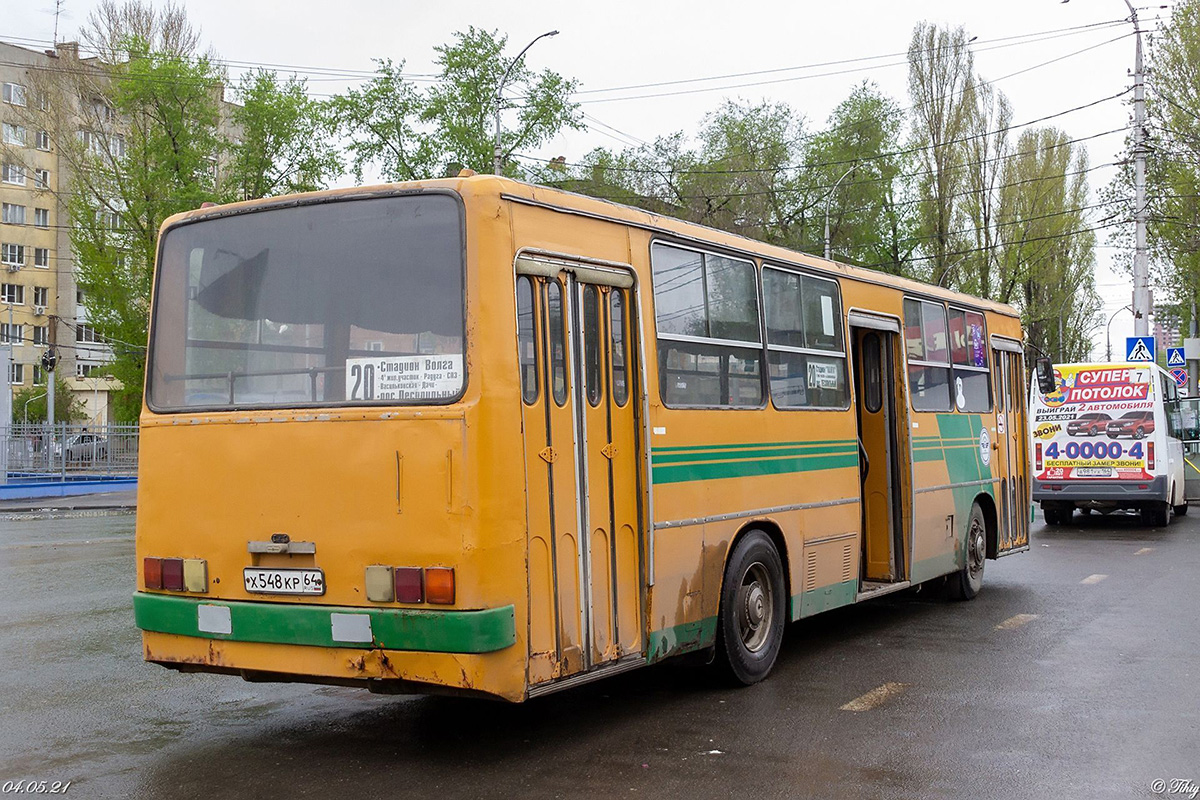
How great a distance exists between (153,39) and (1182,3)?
36613 mm

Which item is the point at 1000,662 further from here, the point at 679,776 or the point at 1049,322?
the point at 1049,322

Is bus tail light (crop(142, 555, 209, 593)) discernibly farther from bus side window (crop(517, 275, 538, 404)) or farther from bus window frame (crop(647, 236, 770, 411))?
bus window frame (crop(647, 236, 770, 411))

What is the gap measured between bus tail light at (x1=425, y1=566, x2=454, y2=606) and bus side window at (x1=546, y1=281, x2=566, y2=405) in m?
1.12

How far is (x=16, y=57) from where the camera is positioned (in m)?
70.8

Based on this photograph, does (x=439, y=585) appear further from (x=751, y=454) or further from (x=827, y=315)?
(x=827, y=315)

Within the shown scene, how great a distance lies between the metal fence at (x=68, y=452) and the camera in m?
30.9

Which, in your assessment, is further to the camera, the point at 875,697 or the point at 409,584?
the point at 875,697

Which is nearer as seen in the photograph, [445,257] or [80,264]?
[445,257]

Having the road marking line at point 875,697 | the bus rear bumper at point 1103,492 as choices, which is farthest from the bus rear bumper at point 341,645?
the bus rear bumper at point 1103,492

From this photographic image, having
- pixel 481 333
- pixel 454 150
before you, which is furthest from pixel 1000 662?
pixel 454 150

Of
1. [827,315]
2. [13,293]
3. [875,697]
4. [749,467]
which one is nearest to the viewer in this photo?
[875,697]

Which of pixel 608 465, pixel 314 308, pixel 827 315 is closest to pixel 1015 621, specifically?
pixel 827 315
